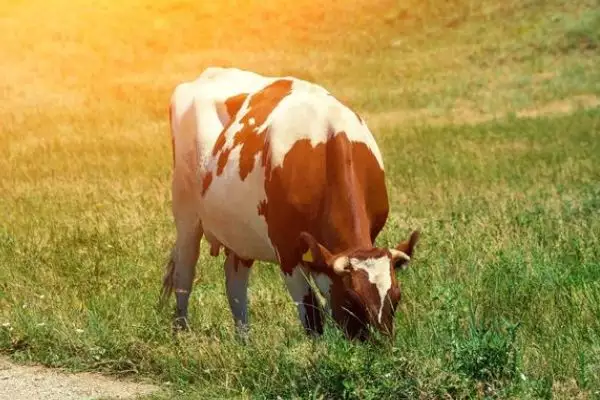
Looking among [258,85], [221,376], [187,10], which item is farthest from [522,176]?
[187,10]

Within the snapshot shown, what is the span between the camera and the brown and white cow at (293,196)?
6.29 m

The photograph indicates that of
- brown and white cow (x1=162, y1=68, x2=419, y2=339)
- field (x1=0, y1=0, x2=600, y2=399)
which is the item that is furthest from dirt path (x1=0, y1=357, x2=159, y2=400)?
brown and white cow (x1=162, y1=68, x2=419, y2=339)

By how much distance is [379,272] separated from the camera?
6.09 meters

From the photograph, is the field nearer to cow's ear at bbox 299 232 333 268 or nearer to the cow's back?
cow's ear at bbox 299 232 333 268

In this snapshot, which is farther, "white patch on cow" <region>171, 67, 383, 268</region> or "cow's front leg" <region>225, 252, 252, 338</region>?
"cow's front leg" <region>225, 252, 252, 338</region>

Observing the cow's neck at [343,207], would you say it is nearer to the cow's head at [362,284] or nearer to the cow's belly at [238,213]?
the cow's head at [362,284]

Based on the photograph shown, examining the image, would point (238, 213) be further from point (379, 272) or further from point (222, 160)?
point (379, 272)

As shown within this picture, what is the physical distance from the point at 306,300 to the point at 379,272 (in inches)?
43.4

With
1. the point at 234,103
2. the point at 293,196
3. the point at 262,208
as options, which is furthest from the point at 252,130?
the point at 293,196

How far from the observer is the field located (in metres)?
6.29

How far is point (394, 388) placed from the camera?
5984 millimetres

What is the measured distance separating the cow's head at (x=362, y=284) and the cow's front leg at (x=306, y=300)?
0.53m

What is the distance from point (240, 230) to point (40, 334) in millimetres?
1638

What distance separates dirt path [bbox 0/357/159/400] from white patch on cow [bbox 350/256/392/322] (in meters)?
1.67
